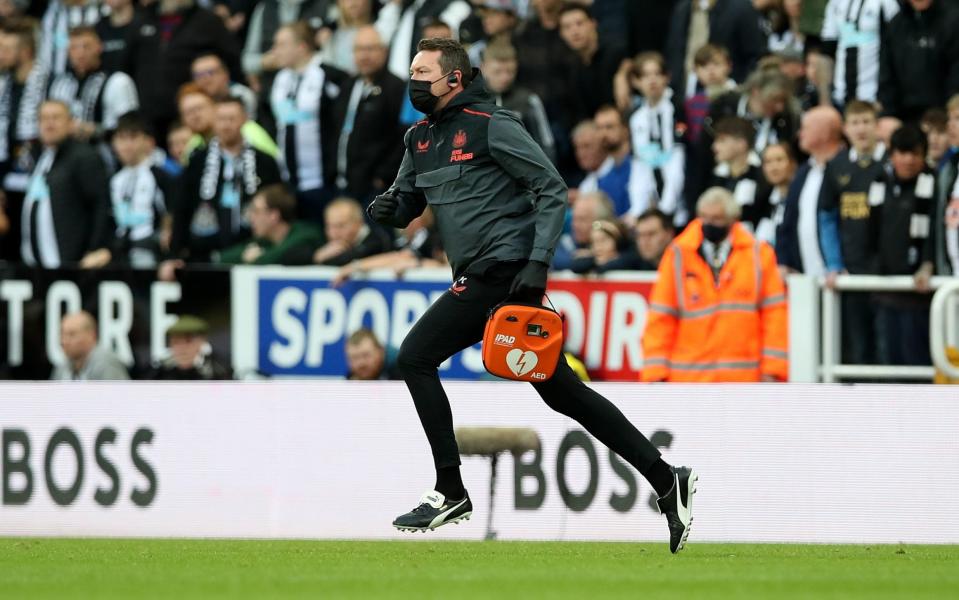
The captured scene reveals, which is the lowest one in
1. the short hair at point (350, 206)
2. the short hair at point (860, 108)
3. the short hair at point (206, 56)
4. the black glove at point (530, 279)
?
the black glove at point (530, 279)

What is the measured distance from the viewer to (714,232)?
11.9 meters

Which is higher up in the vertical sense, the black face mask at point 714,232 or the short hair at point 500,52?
the short hair at point 500,52

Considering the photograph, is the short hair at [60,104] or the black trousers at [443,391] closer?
the black trousers at [443,391]

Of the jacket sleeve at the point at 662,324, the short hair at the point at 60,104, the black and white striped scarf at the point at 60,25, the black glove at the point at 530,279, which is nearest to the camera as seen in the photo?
the black glove at the point at 530,279

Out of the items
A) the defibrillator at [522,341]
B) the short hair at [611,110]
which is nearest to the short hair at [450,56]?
the defibrillator at [522,341]

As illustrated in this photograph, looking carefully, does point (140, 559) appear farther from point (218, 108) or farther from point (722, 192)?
point (218, 108)

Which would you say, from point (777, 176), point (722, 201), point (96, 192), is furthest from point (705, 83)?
point (96, 192)

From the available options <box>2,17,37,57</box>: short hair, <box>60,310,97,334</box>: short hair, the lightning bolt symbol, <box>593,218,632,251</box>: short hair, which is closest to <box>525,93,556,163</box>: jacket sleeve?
<box>593,218,632,251</box>: short hair

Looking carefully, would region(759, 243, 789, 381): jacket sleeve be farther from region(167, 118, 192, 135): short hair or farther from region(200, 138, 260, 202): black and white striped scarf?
region(167, 118, 192, 135): short hair

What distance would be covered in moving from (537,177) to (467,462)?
104 inches

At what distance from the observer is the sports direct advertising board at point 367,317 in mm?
13039

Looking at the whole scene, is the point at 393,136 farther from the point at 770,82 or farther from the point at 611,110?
the point at 770,82

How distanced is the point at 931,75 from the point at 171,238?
625cm

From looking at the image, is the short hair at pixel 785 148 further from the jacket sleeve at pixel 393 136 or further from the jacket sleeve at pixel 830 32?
the jacket sleeve at pixel 393 136
